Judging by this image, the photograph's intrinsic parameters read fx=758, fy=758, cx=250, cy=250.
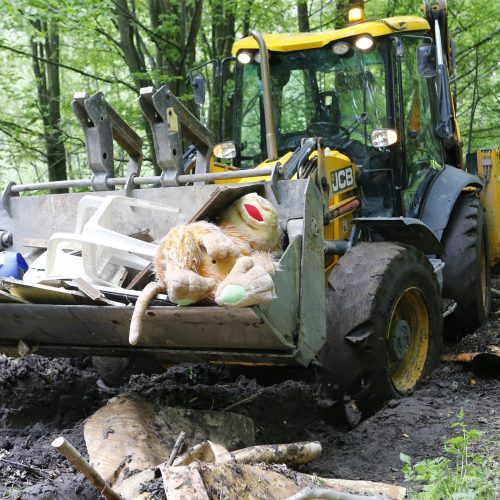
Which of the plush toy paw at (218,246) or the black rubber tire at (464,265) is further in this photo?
the black rubber tire at (464,265)

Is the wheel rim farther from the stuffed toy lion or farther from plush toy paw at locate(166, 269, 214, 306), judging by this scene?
plush toy paw at locate(166, 269, 214, 306)

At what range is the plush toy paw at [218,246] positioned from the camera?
3.69 metres

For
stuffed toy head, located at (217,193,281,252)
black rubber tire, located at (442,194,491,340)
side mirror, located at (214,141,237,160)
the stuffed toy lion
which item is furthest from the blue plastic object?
black rubber tire, located at (442,194,491,340)

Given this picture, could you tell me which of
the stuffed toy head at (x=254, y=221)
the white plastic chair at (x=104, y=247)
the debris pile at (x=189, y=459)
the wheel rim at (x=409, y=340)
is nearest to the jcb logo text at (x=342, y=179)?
the wheel rim at (x=409, y=340)

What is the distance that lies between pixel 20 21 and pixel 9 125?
2.73 metres

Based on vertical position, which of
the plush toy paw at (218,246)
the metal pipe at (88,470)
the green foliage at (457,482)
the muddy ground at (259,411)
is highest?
the plush toy paw at (218,246)

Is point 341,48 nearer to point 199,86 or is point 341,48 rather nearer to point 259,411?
point 199,86

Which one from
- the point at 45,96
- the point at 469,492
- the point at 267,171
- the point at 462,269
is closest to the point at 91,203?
the point at 267,171

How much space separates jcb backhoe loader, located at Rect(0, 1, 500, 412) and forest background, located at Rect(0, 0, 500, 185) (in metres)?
3.72

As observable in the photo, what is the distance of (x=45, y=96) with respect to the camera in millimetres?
13242

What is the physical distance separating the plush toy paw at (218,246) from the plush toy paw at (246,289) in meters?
0.24

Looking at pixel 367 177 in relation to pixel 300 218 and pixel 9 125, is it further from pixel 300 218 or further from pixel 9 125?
pixel 9 125

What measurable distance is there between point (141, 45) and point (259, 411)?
8.26 meters

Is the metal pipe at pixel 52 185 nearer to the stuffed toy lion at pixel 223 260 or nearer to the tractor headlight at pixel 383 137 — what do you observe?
the stuffed toy lion at pixel 223 260
